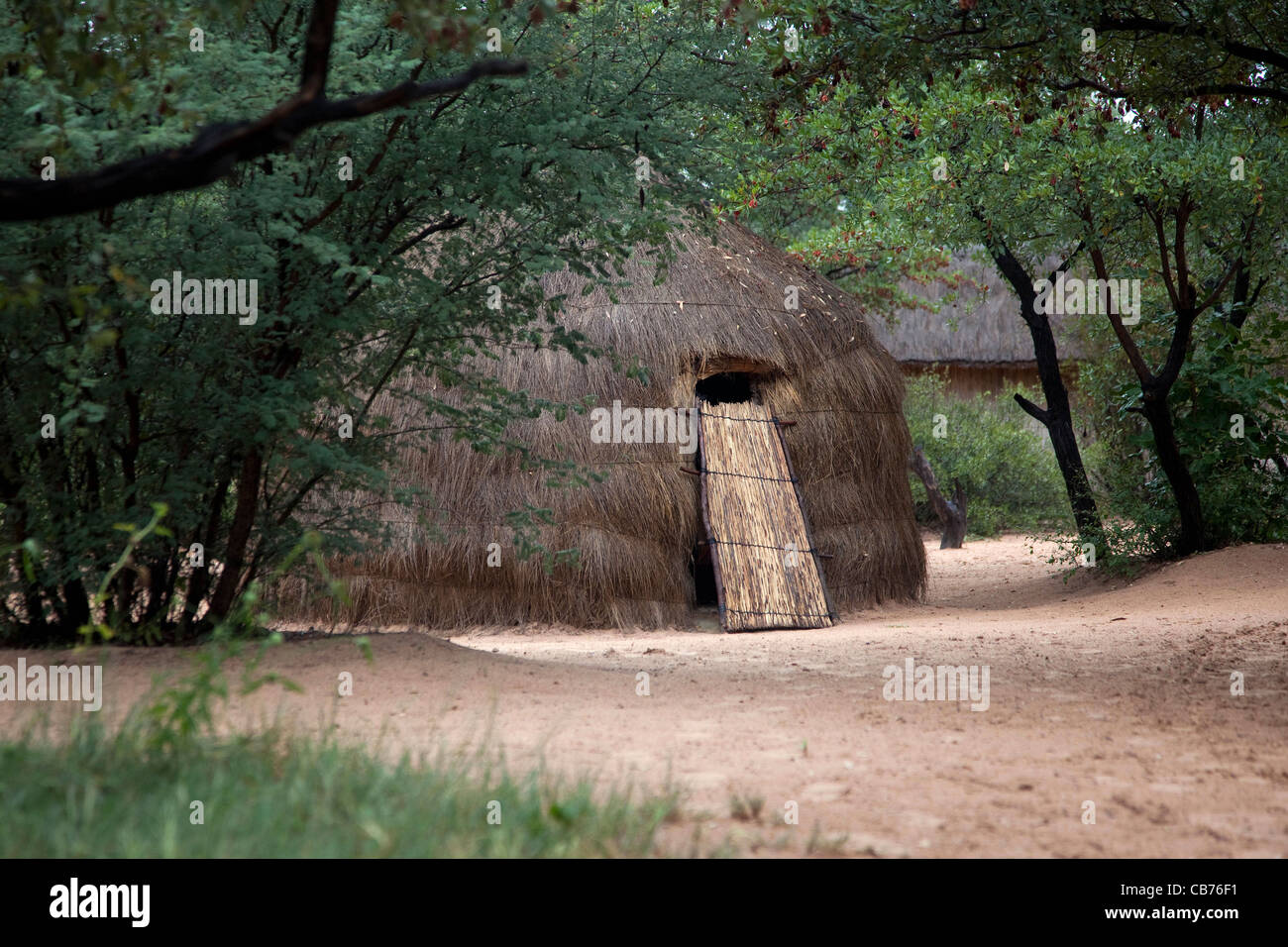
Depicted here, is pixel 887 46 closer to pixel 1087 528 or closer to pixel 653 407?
pixel 653 407

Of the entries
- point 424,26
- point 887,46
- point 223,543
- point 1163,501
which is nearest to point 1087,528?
point 1163,501

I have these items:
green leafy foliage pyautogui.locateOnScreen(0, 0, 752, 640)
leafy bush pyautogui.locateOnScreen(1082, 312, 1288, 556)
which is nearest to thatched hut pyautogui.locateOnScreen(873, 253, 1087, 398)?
leafy bush pyautogui.locateOnScreen(1082, 312, 1288, 556)

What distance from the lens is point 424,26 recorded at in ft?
11.1

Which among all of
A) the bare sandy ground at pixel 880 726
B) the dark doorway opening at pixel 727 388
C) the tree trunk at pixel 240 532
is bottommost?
the bare sandy ground at pixel 880 726

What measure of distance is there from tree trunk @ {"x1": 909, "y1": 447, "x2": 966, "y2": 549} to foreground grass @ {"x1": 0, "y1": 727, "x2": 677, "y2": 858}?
1402cm

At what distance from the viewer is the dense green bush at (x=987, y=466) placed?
18062 mm

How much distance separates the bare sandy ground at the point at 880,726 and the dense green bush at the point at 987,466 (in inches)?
414

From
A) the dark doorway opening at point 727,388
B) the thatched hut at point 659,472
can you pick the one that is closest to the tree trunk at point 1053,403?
the thatched hut at point 659,472

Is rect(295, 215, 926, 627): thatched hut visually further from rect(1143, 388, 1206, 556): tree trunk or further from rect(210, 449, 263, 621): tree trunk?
rect(210, 449, 263, 621): tree trunk

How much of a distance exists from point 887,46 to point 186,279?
3730 mm

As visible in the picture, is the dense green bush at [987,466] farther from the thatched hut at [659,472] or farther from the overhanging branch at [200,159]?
the overhanging branch at [200,159]

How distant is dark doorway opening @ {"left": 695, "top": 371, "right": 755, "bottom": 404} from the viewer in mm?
11184

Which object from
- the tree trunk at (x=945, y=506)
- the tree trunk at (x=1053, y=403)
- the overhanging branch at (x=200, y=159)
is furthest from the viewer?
the tree trunk at (x=945, y=506)

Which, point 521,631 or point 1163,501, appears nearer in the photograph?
point 521,631
